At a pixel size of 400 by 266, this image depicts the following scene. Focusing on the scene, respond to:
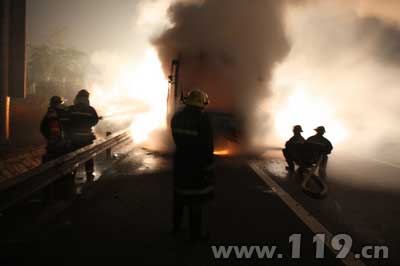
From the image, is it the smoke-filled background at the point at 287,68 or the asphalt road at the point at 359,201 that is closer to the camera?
the asphalt road at the point at 359,201

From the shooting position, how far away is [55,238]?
4699 millimetres

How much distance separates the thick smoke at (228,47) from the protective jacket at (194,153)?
8984 mm

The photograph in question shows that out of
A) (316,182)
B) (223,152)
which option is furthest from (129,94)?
(316,182)

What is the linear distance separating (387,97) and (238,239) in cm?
2039

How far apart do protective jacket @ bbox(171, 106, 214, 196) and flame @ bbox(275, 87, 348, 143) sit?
12898mm

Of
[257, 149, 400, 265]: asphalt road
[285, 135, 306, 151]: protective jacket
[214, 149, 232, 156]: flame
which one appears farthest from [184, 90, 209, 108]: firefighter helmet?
[214, 149, 232, 156]: flame

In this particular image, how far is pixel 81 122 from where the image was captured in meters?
8.49

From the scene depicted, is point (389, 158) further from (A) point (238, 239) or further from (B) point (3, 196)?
(B) point (3, 196)

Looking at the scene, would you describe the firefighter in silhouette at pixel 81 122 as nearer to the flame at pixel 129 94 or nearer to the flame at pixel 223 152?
the flame at pixel 223 152

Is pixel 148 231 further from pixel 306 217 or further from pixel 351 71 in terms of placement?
pixel 351 71

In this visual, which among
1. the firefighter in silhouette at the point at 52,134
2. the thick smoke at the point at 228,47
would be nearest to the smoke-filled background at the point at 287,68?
the thick smoke at the point at 228,47

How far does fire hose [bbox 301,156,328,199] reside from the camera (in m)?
7.13

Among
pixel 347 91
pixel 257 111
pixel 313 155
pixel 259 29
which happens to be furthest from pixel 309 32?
pixel 313 155

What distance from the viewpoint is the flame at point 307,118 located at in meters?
18.8
